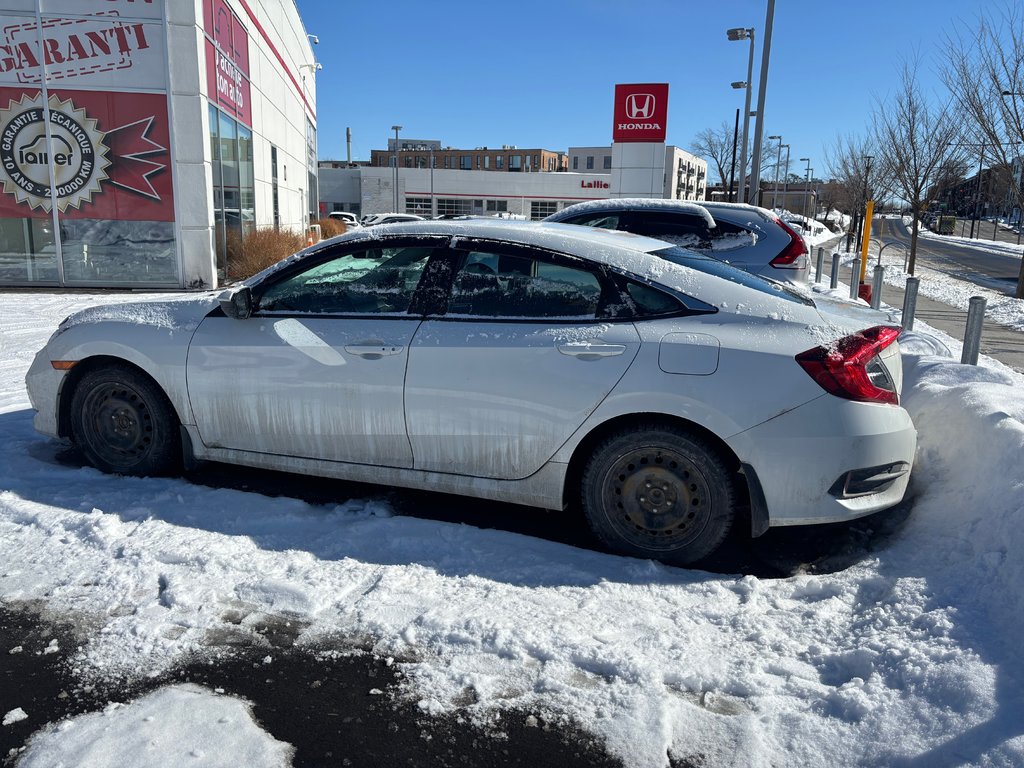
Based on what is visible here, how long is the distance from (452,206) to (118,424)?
64.4m

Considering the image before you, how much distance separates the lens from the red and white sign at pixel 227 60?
15.3 meters

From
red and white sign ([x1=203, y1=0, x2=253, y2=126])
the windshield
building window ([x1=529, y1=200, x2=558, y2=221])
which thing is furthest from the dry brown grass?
building window ([x1=529, y1=200, x2=558, y2=221])

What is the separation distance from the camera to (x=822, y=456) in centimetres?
350

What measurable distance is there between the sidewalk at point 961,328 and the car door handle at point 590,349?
645 cm

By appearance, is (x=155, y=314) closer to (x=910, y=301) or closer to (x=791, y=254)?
(x=791, y=254)

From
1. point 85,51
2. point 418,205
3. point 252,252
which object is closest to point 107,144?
point 85,51

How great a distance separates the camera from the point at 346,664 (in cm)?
297

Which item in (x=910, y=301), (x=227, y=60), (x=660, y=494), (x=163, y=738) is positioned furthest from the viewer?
(x=227, y=60)

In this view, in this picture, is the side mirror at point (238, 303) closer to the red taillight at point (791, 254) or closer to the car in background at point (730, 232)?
the car in background at point (730, 232)

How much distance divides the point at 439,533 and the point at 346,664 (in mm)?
1106

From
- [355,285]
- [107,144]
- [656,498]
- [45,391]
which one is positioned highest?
[107,144]

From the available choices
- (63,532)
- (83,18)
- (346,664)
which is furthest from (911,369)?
(83,18)

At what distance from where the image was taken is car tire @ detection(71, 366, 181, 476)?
15.0 feet

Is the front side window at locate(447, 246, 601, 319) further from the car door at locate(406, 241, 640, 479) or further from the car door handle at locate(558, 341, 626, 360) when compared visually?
the car door handle at locate(558, 341, 626, 360)
